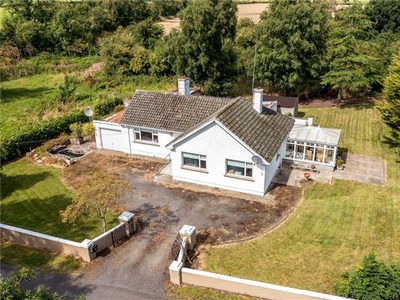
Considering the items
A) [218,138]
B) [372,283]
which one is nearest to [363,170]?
[218,138]

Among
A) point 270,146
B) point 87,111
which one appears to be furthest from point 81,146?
point 270,146

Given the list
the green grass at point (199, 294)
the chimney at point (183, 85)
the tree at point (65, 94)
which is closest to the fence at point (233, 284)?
the green grass at point (199, 294)

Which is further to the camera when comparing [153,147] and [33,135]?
[33,135]

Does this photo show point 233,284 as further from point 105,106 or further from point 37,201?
point 105,106

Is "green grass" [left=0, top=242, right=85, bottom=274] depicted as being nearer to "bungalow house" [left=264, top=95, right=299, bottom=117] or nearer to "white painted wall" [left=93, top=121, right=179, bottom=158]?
"white painted wall" [left=93, top=121, right=179, bottom=158]

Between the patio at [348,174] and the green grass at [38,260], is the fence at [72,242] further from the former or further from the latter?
the patio at [348,174]

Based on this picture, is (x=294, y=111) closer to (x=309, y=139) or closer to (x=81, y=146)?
(x=309, y=139)
